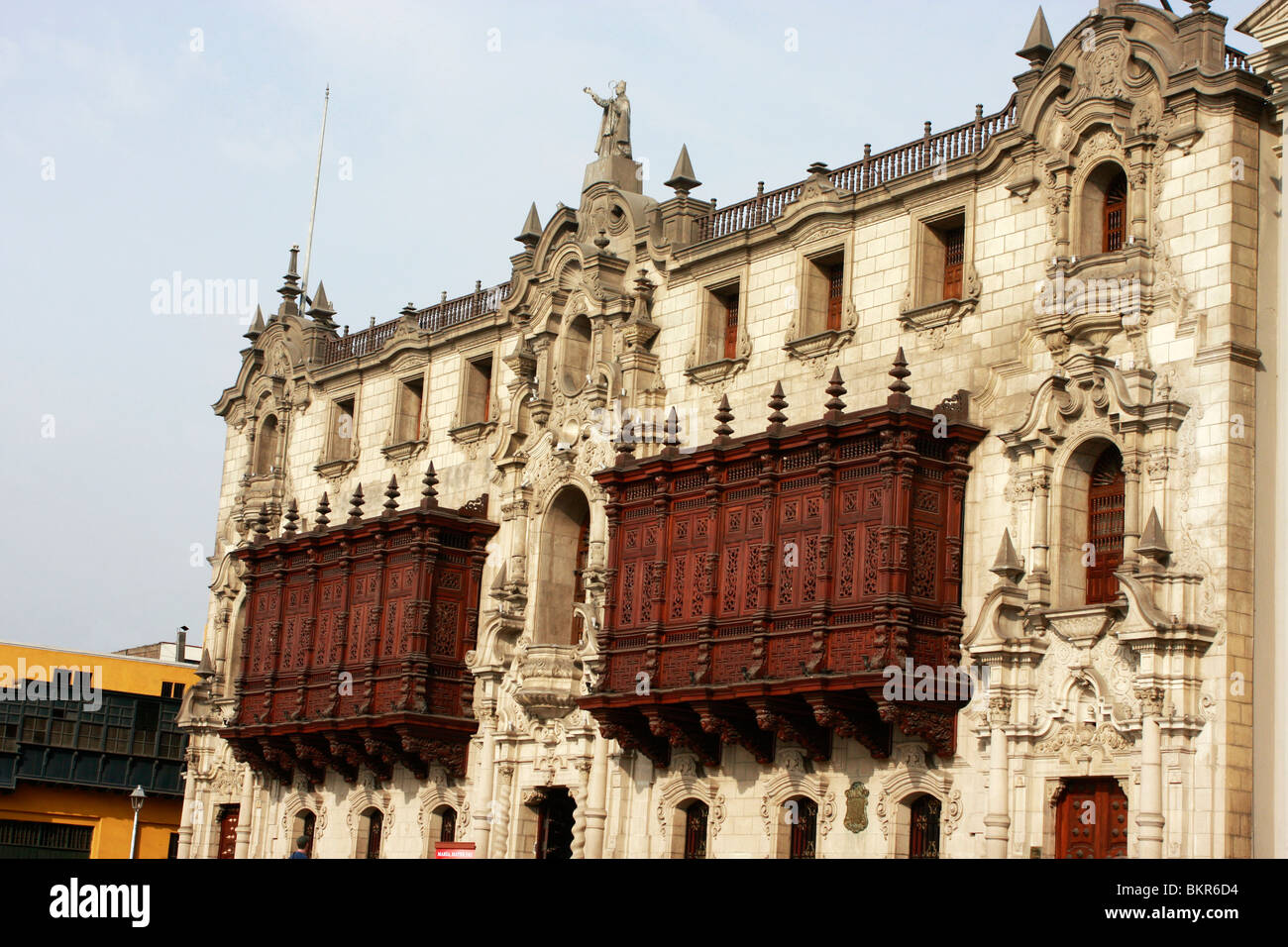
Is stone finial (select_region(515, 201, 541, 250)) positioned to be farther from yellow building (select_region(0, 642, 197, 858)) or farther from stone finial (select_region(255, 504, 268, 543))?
yellow building (select_region(0, 642, 197, 858))

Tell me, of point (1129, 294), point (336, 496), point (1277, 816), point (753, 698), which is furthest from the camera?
point (336, 496)

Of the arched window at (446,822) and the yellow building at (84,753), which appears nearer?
the arched window at (446,822)

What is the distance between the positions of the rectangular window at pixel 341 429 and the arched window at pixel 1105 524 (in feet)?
74.5

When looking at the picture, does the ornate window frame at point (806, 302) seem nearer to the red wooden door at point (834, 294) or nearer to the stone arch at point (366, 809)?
the red wooden door at point (834, 294)

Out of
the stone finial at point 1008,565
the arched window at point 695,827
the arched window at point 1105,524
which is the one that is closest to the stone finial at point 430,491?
the arched window at point 695,827

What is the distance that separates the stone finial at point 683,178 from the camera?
121 ft

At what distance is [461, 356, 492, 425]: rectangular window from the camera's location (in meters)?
41.5

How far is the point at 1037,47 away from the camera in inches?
1155

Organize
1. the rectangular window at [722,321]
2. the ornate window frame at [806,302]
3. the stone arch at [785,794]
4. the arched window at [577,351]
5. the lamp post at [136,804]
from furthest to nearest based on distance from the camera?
the lamp post at [136,804] → the arched window at [577,351] → the rectangular window at [722,321] → the ornate window frame at [806,302] → the stone arch at [785,794]

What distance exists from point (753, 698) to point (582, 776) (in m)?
6.66

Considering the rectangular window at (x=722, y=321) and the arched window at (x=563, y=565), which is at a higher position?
the rectangular window at (x=722, y=321)
